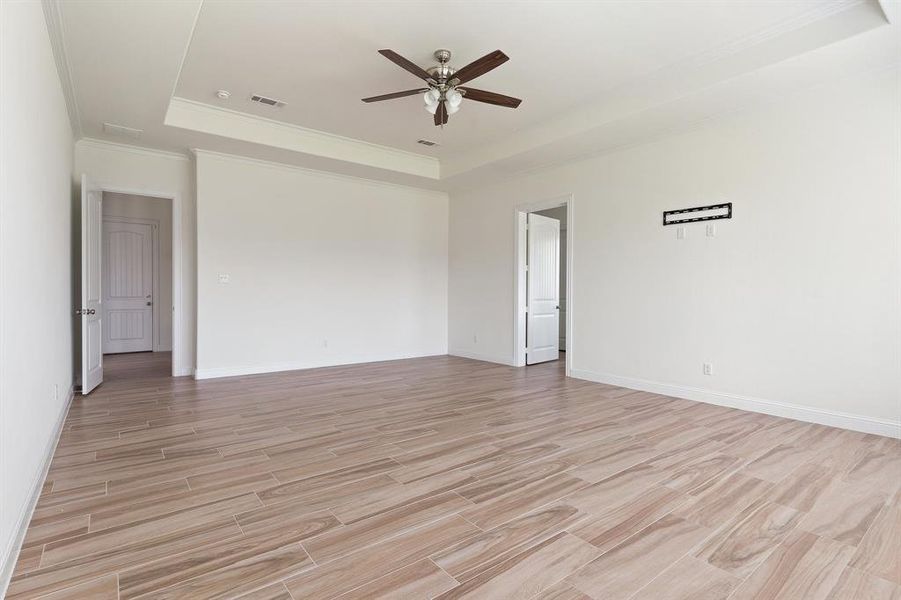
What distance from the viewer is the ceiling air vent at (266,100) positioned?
484 cm

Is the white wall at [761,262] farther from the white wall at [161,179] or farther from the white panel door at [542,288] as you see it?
the white wall at [161,179]

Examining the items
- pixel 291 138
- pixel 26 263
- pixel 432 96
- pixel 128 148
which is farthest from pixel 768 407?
pixel 128 148

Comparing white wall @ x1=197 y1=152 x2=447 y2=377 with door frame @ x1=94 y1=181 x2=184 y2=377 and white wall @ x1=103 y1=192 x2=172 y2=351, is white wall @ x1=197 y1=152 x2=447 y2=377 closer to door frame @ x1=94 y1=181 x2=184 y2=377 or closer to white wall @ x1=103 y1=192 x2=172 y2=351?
door frame @ x1=94 y1=181 x2=184 y2=377

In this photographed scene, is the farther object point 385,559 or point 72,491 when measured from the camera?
point 72,491

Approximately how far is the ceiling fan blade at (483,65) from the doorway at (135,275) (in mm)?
7190

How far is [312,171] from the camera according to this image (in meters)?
6.70

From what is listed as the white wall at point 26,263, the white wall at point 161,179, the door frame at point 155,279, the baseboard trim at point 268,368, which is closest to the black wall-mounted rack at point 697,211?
the baseboard trim at point 268,368

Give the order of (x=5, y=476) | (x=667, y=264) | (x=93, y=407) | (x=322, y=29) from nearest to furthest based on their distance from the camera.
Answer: (x=5, y=476), (x=322, y=29), (x=93, y=407), (x=667, y=264)

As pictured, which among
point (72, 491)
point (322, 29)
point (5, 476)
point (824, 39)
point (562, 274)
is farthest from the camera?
point (562, 274)

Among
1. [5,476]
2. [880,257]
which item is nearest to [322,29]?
[5,476]

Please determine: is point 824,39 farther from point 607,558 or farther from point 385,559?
point 385,559

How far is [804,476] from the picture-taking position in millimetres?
2879

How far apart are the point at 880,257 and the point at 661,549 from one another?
3.32 metres

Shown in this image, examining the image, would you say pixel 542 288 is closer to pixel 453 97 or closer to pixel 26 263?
pixel 453 97
